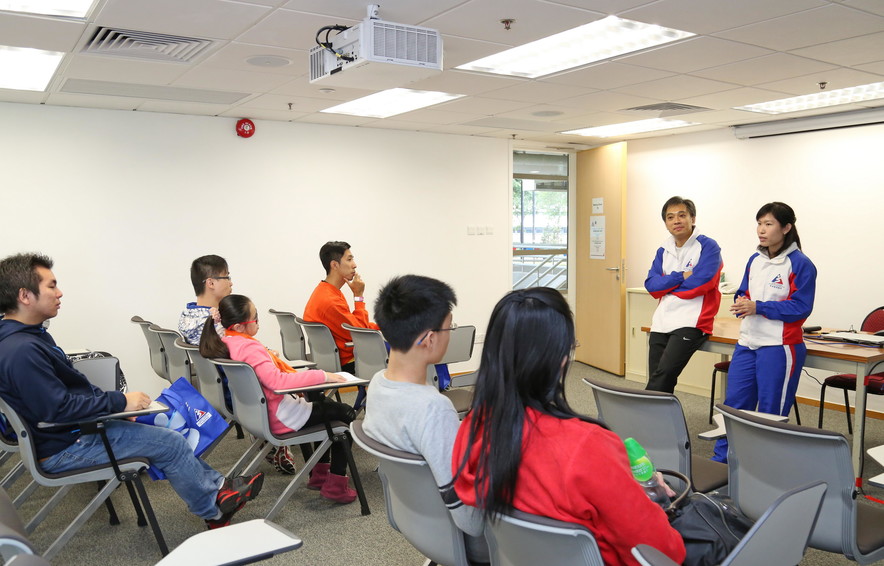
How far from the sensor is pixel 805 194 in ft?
20.0

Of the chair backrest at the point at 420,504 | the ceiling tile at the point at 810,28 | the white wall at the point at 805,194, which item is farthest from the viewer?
the white wall at the point at 805,194

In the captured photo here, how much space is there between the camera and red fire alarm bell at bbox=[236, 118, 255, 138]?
5898 millimetres

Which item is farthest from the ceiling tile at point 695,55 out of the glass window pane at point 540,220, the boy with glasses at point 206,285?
the glass window pane at point 540,220

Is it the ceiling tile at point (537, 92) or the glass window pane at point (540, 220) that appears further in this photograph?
the glass window pane at point (540, 220)

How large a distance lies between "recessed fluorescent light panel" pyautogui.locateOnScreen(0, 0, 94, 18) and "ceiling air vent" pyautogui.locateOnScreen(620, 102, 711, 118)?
405cm

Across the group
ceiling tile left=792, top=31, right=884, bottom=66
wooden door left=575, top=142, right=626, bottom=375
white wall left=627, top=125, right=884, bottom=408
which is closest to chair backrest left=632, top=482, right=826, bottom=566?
ceiling tile left=792, top=31, right=884, bottom=66

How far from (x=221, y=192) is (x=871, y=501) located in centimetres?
514

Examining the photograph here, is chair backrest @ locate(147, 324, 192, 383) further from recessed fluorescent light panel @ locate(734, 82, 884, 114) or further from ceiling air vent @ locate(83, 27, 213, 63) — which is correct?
recessed fluorescent light panel @ locate(734, 82, 884, 114)

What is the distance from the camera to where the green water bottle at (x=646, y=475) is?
1.76m

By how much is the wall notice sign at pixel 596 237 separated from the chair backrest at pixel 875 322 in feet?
9.40

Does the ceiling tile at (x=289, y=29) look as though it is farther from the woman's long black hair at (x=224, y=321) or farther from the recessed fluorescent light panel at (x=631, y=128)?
the recessed fluorescent light panel at (x=631, y=128)

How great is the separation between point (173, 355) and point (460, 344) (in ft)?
6.05

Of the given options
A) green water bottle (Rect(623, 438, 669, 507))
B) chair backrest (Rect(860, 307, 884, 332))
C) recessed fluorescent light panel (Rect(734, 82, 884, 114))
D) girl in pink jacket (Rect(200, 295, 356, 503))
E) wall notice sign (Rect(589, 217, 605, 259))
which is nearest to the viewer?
green water bottle (Rect(623, 438, 669, 507))

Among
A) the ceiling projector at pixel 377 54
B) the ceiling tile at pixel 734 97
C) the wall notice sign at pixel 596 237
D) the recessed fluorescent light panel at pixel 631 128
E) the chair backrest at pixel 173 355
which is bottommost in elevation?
the chair backrest at pixel 173 355
